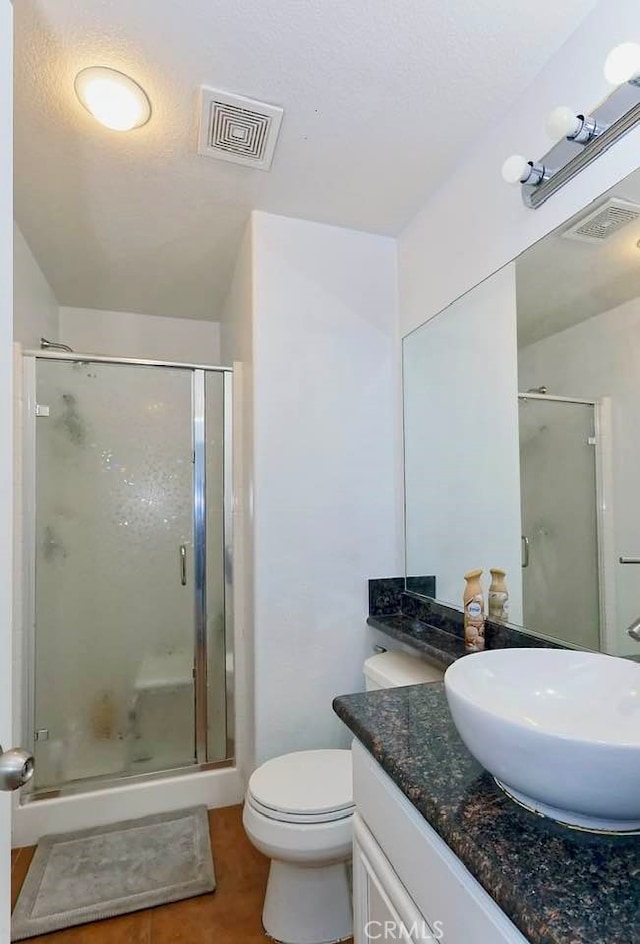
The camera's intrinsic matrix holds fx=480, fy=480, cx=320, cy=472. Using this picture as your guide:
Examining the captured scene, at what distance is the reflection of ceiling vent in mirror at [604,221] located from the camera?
1.13 m

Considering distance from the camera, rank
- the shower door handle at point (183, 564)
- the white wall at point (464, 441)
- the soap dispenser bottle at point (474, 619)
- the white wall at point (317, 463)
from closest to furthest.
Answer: the soap dispenser bottle at point (474, 619) → the white wall at point (464, 441) → the white wall at point (317, 463) → the shower door handle at point (183, 564)

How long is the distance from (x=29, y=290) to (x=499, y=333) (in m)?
2.04

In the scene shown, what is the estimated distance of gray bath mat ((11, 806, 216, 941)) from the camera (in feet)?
4.86

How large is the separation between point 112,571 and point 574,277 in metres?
2.06

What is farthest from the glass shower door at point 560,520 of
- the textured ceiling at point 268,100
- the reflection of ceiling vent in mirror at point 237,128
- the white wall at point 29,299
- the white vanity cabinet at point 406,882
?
the white wall at point 29,299

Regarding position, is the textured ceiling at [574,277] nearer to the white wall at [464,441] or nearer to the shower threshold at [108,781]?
→ the white wall at [464,441]

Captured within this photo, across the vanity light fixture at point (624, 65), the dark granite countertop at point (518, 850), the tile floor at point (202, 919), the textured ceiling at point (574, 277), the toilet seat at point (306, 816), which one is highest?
the vanity light fixture at point (624, 65)

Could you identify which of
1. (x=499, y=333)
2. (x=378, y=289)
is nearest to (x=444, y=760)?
(x=499, y=333)

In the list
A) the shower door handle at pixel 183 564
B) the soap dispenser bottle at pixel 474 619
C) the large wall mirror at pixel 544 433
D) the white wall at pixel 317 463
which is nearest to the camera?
the large wall mirror at pixel 544 433

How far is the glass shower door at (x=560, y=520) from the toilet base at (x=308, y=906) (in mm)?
960

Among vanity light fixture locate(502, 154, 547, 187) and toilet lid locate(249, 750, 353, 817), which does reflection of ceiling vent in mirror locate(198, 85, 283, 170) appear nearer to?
vanity light fixture locate(502, 154, 547, 187)

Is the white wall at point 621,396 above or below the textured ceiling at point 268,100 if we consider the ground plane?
below

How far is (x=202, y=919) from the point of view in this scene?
4.81 ft

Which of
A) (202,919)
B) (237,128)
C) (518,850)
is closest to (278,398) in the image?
(237,128)
